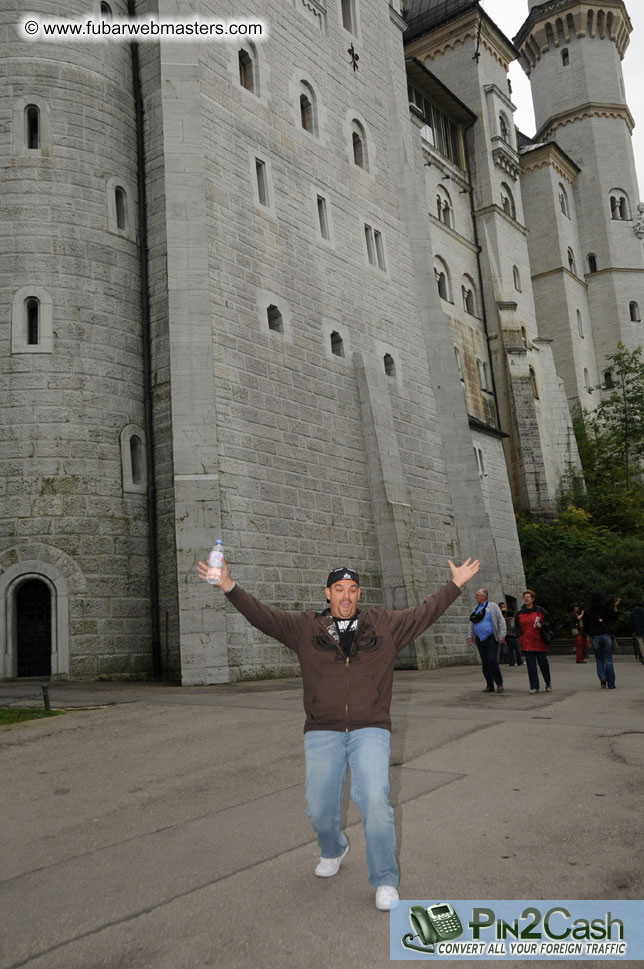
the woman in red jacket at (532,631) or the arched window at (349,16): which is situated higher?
the arched window at (349,16)

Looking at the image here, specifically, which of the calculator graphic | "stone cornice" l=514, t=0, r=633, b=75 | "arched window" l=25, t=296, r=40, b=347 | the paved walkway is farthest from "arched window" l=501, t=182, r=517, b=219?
the calculator graphic

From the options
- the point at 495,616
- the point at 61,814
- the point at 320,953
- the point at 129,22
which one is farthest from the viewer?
the point at 129,22

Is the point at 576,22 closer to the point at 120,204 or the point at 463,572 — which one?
the point at 120,204

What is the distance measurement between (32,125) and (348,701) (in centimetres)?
1868

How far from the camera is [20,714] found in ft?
36.3

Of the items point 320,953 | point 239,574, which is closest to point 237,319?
point 239,574

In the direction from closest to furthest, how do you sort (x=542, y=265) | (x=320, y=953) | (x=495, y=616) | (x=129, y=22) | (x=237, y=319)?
(x=320, y=953), (x=495, y=616), (x=237, y=319), (x=129, y=22), (x=542, y=265)

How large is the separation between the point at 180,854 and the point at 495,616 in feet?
31.6

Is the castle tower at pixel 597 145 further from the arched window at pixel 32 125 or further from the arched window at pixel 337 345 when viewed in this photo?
the arched window at pixel 32 125

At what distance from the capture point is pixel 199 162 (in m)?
19.2

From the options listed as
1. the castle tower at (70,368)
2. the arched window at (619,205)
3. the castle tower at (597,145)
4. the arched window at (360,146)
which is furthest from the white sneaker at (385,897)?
the arched window at (619,205)

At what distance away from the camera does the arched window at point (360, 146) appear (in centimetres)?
2655

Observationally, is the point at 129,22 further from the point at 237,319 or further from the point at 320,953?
the point at 320,953

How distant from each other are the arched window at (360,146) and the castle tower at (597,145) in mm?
30526
